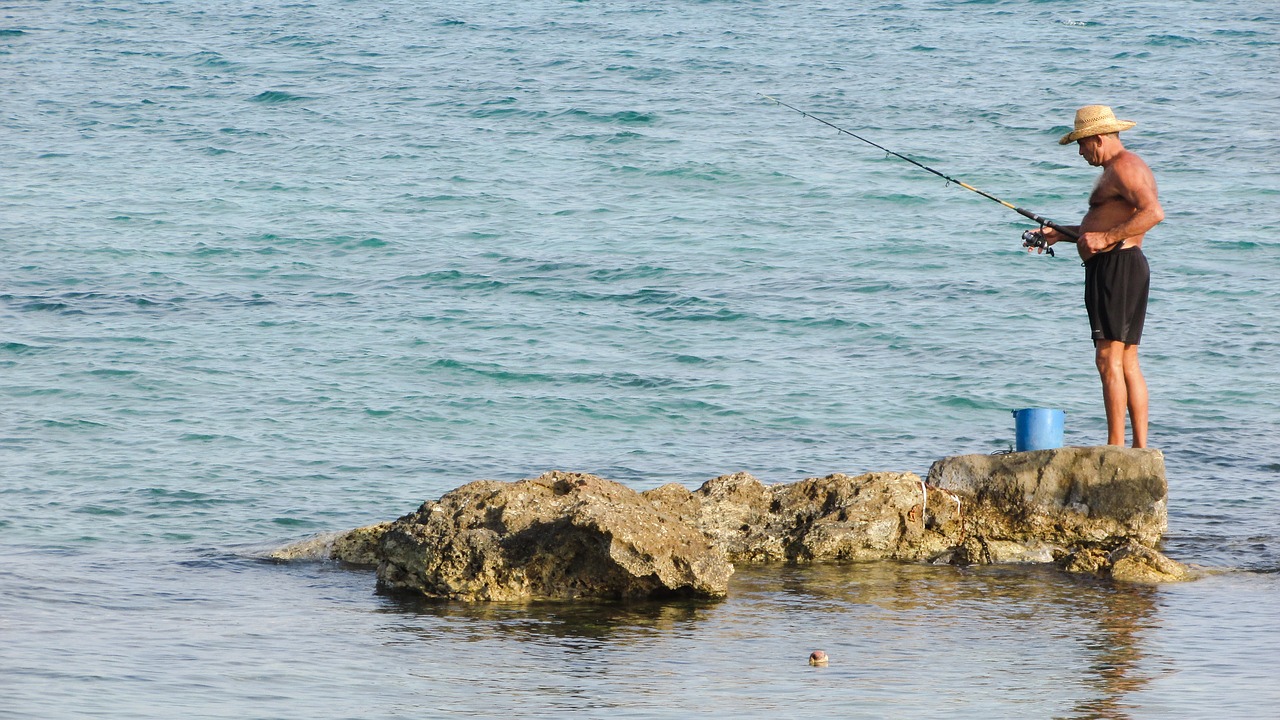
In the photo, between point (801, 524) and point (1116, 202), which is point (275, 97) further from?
point (1116, 202)

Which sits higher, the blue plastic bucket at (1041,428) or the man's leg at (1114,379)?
the man's leg at (1114,379)

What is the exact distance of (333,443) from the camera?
10.1m

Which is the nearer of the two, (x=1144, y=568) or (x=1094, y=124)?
(x=1144, y=568)

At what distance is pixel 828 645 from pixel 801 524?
1.60 meters

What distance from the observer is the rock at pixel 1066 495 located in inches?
260

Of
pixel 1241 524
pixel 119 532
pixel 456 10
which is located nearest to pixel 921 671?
pixel 1241 524

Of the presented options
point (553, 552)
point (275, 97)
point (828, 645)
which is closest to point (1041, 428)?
point (828, 645)

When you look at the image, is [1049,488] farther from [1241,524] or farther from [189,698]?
[189,698]

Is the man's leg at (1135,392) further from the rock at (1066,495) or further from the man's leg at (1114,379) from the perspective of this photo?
the rock at (1066,495)

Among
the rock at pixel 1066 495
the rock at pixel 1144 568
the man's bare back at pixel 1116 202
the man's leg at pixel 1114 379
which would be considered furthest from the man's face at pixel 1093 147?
the rock at pixel 1144 568

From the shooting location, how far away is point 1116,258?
6664 mm

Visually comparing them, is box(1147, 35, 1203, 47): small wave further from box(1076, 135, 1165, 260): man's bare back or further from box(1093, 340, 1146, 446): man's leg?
box(1093, 340, 1146, 446): man's leg

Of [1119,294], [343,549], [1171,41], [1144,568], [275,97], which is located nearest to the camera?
[1144,568]

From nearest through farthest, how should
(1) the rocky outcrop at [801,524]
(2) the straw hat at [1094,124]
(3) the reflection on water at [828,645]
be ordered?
(3) the reflection on water at [828,645] < (1) the rocky outcrop at [801,524] < (2) the straw hat at [1094,124]
